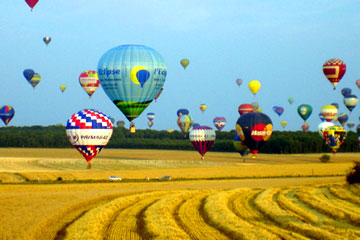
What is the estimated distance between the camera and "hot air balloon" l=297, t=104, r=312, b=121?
120213mm

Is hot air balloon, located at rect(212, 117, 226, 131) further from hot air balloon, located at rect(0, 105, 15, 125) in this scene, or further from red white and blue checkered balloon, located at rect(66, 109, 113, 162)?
red white and blue checkered balloon, located at rect(66, 109, 113, 162)

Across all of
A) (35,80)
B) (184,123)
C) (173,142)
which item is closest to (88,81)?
(35,80)

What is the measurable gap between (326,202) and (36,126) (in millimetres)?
164727

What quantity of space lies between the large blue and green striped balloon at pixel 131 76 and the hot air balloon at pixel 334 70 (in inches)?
1426

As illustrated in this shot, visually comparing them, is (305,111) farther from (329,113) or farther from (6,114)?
(6,114)

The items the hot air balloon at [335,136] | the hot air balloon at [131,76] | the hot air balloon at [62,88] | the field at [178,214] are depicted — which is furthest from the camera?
the hot air balloon at [62,88]

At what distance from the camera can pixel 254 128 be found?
232 ft

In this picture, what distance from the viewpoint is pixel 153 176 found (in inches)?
1992

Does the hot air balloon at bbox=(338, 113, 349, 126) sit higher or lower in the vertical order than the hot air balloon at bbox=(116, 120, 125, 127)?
higher

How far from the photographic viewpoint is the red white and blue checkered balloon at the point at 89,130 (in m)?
52.9

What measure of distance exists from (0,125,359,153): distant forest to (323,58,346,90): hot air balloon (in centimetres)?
2184

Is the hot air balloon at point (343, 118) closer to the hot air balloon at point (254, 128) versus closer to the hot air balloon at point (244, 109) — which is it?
the hot air balloon at point (244, 109)

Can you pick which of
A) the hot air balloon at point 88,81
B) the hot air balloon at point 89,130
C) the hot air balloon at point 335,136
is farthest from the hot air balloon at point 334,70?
the hot air balloon at point 89,130

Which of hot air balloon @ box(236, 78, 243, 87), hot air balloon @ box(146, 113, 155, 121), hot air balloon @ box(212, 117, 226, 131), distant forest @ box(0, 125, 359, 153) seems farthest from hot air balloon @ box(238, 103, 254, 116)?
hot air balloon @ box(146, 113, 155, 121)
